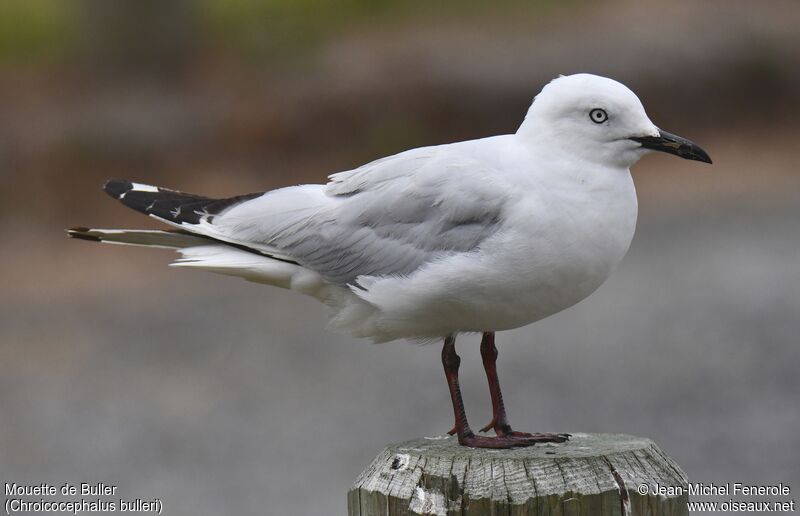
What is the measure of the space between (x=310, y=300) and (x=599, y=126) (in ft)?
23.9

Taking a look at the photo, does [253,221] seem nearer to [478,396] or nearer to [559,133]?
[559,133]

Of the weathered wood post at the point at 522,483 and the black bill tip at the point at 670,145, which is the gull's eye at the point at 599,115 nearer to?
the black bill tip at the point at 670,145

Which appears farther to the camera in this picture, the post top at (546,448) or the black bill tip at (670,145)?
the black bill tip at (670,145)

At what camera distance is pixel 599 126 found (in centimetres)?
329

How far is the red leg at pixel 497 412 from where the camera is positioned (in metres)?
3.32

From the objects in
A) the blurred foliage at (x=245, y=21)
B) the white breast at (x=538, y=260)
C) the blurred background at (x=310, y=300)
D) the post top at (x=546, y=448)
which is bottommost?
the post top at (x=546, y=448)

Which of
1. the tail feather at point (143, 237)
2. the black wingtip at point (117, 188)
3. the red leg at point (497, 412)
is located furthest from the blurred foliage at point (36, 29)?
the red leg at point (497, 412)

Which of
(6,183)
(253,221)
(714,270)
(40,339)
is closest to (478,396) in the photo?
(714,270)

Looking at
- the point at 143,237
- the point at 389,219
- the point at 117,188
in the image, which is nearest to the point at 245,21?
the point at 117,188

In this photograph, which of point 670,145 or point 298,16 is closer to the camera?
point 670,145

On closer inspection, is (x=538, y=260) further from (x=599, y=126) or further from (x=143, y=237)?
(x=143, y=237)

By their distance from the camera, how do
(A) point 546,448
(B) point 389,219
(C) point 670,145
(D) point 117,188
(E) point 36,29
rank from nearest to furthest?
1. (A) point 546,448
2. (C) point 670,145
3. (B) point 389,219
4. (D) point 117,188
5. (E) point 36,29

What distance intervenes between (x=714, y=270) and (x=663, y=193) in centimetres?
163

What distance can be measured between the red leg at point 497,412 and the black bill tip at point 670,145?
2.50 ft
